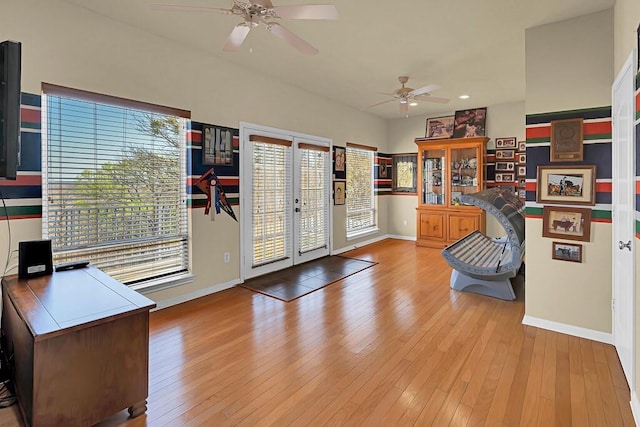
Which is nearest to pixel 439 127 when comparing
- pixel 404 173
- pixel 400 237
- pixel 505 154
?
pixel 404 173

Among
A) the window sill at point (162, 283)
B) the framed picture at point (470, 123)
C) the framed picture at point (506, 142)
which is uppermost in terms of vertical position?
the framed picture at point (470, 123)

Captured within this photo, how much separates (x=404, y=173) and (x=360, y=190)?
4.42 feet

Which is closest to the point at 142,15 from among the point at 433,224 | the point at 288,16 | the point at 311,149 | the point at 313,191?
the point at 288,16

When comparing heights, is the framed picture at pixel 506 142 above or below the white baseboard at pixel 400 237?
above

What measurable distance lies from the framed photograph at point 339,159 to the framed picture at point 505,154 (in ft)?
9.82

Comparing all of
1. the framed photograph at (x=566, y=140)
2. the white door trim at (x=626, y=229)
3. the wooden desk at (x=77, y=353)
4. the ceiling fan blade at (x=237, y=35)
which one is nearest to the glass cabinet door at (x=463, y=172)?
the framed photograph at (x=566, y=140)

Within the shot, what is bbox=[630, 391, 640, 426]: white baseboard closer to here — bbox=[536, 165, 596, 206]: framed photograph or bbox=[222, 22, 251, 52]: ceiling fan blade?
bbox=[536, 165, 596, 206]: framed photograph

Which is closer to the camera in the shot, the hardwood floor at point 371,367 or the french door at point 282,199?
the hardwood floor at point 371,367

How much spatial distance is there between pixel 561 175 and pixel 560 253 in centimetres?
69

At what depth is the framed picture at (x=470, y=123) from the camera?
256 inches

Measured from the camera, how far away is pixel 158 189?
11.6 ft

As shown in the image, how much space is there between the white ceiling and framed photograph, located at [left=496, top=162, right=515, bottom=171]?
1.69 metres

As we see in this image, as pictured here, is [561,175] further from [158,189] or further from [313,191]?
[158,189]

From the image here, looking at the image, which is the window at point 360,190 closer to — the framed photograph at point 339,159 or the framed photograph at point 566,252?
the framed photograph at point 339,159
